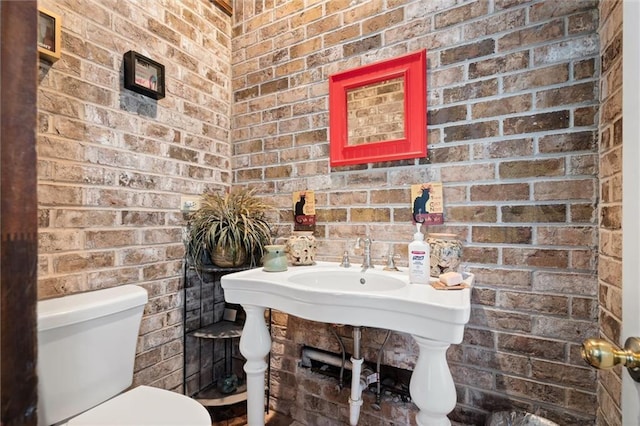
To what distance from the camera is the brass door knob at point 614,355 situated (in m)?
0.47

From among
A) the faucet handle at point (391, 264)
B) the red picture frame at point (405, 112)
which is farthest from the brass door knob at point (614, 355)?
the red picture frame at point (405, 112)

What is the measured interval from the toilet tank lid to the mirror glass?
4.06ft

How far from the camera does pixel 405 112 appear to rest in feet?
4.59

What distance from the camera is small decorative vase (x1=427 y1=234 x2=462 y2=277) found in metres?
1.18

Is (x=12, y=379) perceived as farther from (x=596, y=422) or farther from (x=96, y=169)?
(x=596, y=422)

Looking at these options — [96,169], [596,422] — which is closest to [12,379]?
[96,169]

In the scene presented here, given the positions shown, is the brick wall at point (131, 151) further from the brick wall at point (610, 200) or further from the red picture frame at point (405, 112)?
the brick wall at point (610, 200)

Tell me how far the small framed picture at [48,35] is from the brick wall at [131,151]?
54mm

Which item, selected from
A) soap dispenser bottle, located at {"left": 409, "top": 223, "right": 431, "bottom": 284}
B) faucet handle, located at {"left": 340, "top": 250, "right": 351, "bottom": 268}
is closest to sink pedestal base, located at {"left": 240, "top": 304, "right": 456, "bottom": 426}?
soap dispenser bottle, located at {"left": 409, "top": 223, "right": 431, "bottom": 284}

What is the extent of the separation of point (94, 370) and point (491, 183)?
1720mm

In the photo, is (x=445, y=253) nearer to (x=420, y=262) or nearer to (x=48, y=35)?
(x=420, y=262)

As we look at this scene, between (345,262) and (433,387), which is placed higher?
(345,262)

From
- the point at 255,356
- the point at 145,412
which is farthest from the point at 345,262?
the point at 145,412

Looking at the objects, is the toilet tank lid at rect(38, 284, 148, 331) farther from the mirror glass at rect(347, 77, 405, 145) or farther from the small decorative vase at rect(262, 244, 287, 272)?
the mirror glass at rect(347, 77, 405, 145)
